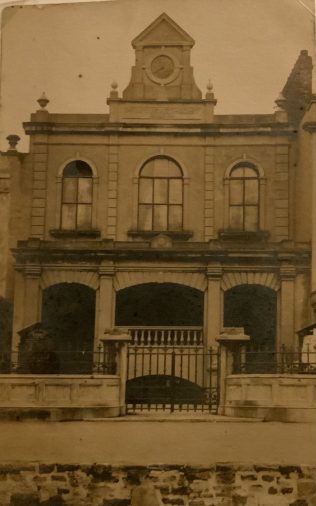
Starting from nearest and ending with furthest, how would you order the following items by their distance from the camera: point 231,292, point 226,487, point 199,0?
point 226,487 → point 199,0 → point 231,292

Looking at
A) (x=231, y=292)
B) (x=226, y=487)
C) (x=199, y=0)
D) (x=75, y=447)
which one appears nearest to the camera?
(x=226, y=487)

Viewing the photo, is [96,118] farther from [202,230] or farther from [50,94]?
[202,230]

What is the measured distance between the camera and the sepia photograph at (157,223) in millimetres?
8719

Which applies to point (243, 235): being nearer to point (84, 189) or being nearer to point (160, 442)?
point (84, 189)

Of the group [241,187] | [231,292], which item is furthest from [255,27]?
[231,292]

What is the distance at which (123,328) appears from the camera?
9.38 m

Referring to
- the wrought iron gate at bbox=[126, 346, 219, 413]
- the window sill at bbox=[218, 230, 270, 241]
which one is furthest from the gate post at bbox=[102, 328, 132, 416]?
the window sill at bbox=[218, 230, 270, 241]

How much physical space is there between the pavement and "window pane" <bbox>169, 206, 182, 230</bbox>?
211 cm

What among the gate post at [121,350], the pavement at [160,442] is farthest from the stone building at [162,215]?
the pavement at [160,442]

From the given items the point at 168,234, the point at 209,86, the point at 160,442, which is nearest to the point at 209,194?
the point at 168,234

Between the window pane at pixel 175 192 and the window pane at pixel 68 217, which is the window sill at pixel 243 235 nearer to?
the window pane at pixel 175 192

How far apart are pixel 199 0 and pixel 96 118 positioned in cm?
175

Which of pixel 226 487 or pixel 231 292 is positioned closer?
pixel 226 487

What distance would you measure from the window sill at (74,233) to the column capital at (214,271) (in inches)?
49.8
